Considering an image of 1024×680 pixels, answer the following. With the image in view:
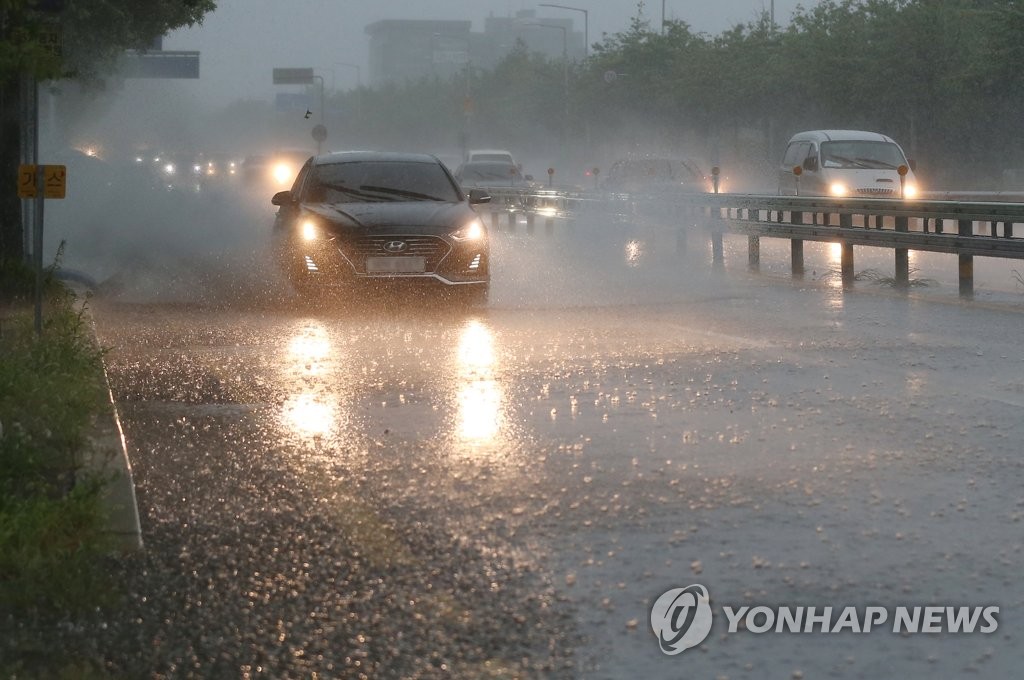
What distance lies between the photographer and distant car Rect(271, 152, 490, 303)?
15969 mm

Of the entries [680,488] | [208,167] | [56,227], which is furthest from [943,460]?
[208,167]

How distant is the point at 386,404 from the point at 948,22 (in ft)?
168

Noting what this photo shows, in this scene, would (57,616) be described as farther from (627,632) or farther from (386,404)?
(386,404)

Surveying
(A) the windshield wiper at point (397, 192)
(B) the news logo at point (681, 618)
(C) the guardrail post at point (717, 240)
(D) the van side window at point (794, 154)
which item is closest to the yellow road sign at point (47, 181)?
(A) the windshield wiper at point (397, 192)

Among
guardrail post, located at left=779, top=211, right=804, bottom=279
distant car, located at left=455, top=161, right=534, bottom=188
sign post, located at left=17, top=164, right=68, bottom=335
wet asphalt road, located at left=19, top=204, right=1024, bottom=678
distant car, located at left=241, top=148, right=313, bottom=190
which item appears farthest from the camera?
distant car, located at left=241, top=148, right=313, bottom=190

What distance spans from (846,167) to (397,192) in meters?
17.3

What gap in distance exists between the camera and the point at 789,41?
6775 cm

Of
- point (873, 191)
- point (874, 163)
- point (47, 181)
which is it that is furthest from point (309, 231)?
point (874, 163)

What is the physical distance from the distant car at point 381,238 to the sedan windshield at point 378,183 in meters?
0.02

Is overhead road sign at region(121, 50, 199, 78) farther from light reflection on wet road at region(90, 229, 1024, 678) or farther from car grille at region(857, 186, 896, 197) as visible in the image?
light reflection on wet road at region(90, 229, 1024, 678)

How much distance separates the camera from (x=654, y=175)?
37.5 m

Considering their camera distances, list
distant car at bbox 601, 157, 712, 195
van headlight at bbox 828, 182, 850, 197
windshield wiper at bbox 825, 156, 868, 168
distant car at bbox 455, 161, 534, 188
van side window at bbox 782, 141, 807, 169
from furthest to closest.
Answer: distant car at bbox 455, 161, 534, 188 < distant car at bbox 601, 157, 712, 195 < van side window at bbox 782, 141, 807, 169 < windshield wiper at bbox 825, 156, 868, 168 < van headlight at bbox 828, 182, 850, 197

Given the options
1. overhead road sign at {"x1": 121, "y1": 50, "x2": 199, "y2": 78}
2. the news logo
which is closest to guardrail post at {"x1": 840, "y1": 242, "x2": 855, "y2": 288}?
the news logo

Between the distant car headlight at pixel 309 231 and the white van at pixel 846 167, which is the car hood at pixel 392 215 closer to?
the distant car headlight at pixel 309 231
